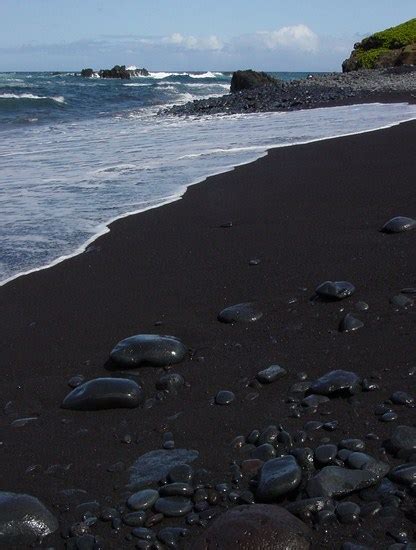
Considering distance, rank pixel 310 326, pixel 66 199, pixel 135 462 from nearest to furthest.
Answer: pixel 135 462 < pixel 310 326 < pixel 66 199

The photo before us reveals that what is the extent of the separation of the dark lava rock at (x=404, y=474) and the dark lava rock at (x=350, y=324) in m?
1.13

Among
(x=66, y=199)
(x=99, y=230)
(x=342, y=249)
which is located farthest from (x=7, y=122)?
(x=342, y=249)

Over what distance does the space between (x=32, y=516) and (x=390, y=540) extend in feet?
3.27

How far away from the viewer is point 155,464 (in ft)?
7.51

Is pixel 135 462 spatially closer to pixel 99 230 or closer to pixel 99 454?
pixel 99 454

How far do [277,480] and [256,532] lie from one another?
0.82 ft

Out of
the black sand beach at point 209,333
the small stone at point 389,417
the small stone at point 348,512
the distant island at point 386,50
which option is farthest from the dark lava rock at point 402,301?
the distant island at point 386,50

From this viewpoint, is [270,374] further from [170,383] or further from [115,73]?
[115,73]

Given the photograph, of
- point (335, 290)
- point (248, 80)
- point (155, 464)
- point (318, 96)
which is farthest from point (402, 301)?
point (248, 80)

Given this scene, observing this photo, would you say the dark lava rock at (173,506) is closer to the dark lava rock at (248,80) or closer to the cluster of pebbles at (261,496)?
the cluster of pebbles at (261,496)

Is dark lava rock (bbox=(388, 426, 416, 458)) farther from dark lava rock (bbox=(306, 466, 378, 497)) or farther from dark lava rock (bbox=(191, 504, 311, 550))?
dark lava rock (bbox=(191, 504, 311, 550))

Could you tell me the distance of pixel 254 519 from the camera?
1.86m

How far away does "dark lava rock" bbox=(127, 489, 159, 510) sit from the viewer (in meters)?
2.06

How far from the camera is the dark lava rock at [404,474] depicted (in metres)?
2.00
